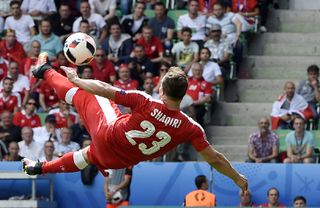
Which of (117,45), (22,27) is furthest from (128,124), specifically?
(22,27)

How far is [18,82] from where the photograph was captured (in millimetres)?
21953

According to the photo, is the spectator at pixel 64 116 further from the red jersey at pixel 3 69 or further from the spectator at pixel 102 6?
the spectator at pixel 102 6

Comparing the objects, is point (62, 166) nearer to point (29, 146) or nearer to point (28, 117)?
point (29, 146)

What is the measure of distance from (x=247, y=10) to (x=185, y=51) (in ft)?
5.94

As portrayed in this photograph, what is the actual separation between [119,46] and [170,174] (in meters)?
3.72

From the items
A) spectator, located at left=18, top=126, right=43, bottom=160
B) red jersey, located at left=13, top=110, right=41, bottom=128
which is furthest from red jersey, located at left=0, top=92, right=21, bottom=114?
spectator, located at left=18, top=126, right=43, bottom=160

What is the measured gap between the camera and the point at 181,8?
77.8ft

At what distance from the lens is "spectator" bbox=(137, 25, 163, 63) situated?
873 inches

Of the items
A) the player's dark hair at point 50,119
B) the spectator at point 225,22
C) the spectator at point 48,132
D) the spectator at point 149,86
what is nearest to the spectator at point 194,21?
the spectator at point 225,22

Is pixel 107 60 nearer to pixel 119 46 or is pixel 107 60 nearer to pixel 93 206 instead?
pixel 119 46

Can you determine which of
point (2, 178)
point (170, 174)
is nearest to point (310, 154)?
point (170, 174)

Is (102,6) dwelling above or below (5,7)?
above

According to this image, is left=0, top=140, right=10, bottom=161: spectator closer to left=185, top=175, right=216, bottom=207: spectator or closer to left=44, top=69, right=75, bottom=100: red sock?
left=185, top=175, right=216, bottom=207: spectator

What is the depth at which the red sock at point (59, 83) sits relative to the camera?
547 inches
